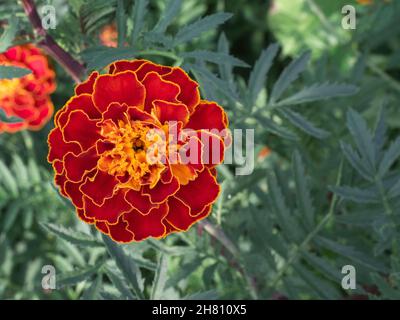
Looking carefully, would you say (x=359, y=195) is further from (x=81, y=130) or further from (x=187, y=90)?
(x=81, y=130)

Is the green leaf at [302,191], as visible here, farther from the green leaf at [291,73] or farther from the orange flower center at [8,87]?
the orange flower center at [8,87]

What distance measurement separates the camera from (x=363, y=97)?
5.09 ft

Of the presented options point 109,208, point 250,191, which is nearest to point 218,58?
point 109,208

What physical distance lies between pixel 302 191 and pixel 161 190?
37cm

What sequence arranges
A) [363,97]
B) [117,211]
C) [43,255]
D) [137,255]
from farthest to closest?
1. [43,255]
2. [363,97]
3. [137,255]
4. [117,211]

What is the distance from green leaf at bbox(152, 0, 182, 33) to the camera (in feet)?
3.13

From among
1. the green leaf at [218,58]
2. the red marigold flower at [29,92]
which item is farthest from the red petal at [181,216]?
the red marigold flower at [29,92]

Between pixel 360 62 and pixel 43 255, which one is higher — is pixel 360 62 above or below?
above

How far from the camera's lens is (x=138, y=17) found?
949 mm

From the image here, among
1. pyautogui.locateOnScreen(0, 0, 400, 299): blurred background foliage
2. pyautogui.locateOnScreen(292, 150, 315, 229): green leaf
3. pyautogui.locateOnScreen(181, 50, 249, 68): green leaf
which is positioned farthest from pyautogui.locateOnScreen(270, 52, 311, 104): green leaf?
pyautogui.locateOnScreen(181, 50, 249, 68): green leaf

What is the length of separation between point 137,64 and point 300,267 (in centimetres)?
50

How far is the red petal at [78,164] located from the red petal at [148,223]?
79 mm

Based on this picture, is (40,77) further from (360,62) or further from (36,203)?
(360,62)
